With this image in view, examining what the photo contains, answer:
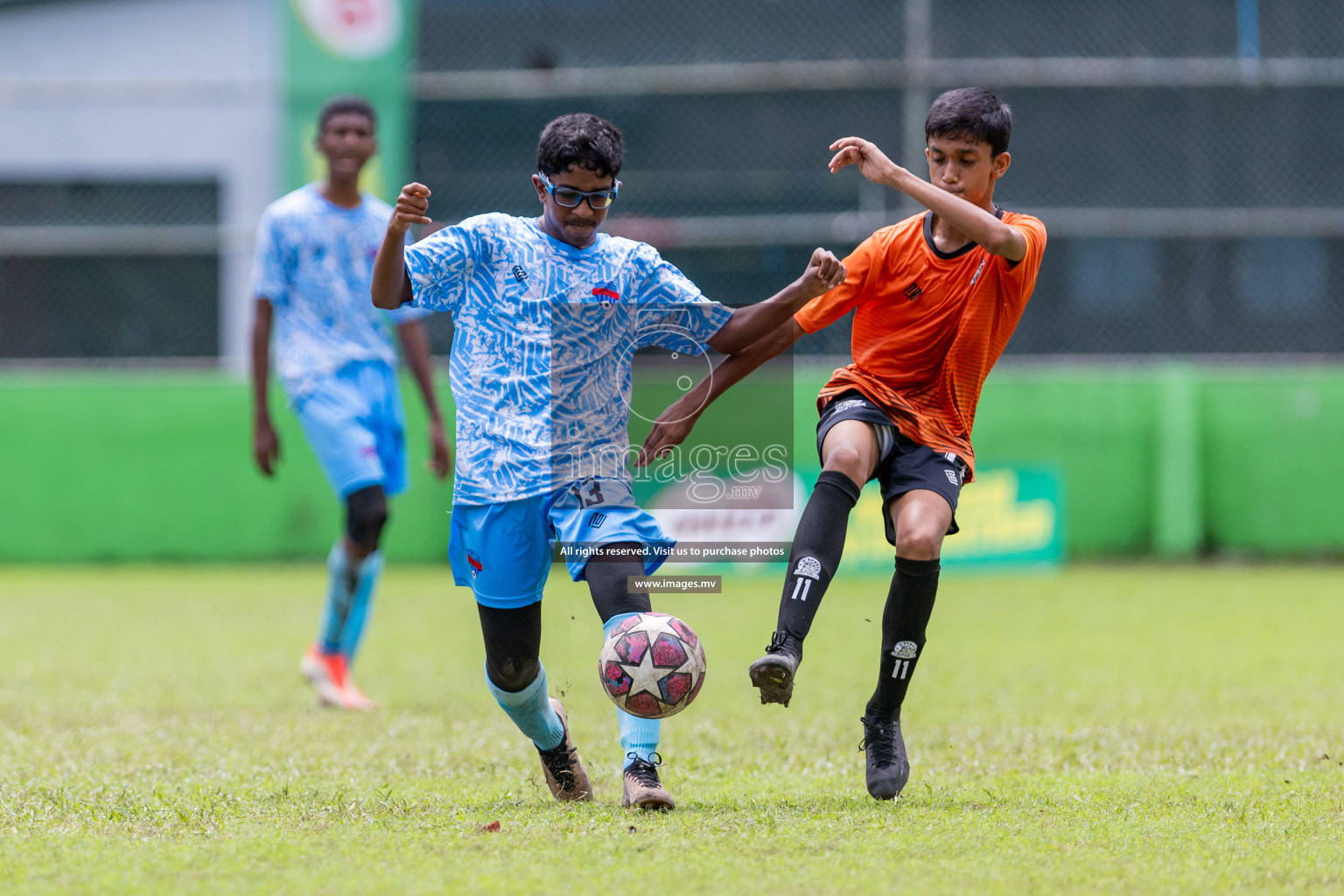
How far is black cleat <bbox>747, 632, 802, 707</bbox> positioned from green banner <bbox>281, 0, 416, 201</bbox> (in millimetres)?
10379

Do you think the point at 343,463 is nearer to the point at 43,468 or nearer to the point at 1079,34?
the point at 43,468

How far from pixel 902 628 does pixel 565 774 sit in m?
1.03

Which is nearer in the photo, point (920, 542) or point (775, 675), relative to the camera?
point (775, 675)

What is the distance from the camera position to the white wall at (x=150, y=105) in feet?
55.6

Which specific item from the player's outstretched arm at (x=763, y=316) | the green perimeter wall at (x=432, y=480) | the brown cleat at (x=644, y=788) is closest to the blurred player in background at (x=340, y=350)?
the player's outstretched arm at (x=763, y=316)

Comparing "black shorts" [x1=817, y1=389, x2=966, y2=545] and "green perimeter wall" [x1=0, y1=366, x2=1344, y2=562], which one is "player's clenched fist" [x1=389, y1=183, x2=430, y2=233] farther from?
"green perimeter wall" [x1=0, y1=366, x2=1344, y2=562]

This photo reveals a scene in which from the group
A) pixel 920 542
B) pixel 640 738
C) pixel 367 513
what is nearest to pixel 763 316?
pixel 920 542

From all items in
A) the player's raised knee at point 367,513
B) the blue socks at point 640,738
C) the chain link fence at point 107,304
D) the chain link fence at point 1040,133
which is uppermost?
the chain link fence at point 1040,133

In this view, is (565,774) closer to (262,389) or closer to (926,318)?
(926,318)

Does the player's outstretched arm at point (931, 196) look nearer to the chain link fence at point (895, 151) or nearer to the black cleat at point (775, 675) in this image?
Answer: the black cleat at point (775, 675)

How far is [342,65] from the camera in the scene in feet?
45.2

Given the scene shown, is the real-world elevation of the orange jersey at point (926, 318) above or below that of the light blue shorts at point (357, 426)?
above

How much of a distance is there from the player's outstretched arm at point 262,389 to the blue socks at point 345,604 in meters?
0.57

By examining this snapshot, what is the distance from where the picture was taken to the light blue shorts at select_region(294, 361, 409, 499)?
21.5ft
